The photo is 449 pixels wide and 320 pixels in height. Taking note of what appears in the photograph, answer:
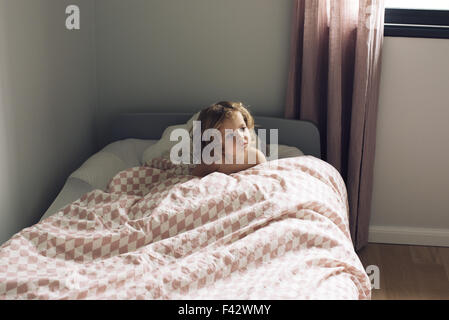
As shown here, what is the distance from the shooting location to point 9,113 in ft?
6.32

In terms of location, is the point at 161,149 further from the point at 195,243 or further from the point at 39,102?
the point at 195,243

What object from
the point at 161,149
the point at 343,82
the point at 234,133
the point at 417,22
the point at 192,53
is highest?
the point at 417,22

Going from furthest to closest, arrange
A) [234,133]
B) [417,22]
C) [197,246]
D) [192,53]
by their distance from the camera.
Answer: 1. [192,53]
2. [417,22]
3. [234,133]
4. [197,246]

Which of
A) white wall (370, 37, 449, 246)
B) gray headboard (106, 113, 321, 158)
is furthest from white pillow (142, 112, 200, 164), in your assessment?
white wall (370, 37, 449, 246)

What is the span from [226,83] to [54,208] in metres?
1.13

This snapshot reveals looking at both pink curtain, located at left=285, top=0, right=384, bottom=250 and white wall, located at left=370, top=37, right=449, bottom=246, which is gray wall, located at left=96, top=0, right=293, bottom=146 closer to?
pink curtain, located at left=285, top=0, right=384, bottom=250

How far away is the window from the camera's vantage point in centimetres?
252

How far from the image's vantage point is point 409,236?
2734 millimetres

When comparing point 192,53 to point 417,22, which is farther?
point 192,53

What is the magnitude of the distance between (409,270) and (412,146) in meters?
0.61

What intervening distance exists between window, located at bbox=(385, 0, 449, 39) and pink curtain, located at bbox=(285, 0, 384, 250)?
0.52 ft

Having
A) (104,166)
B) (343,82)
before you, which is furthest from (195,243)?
(343,82)
